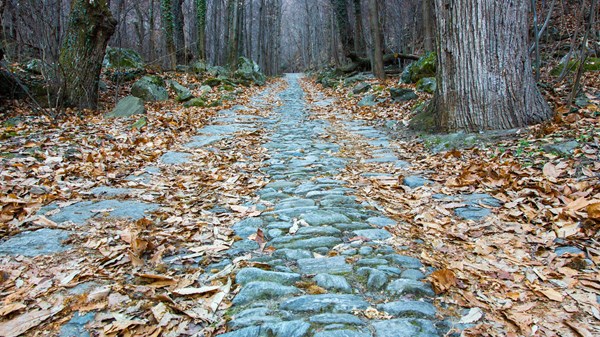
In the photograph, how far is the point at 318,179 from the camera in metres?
4.40

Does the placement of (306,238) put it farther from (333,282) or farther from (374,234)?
(333,282)

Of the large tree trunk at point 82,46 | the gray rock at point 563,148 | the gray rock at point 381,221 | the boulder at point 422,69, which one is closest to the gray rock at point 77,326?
the gray rock at point 381,221

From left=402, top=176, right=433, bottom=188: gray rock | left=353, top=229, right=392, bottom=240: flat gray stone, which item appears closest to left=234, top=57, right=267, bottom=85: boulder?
left=402, top=176, right=433, bottom=188: gray rock

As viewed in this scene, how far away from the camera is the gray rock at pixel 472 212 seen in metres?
3.26

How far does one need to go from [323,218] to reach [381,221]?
478 millimetres

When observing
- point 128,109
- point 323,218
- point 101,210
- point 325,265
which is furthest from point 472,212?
point 128,109

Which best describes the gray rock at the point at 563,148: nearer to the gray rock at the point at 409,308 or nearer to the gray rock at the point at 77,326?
the gray rock at the point at 409,308

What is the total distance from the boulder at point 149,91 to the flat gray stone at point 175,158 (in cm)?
518

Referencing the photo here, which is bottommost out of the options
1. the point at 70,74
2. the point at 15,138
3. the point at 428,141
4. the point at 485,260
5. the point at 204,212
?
the point at 485,260

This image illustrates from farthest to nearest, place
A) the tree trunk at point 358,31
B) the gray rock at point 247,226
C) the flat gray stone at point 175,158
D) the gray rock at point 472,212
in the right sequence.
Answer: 1. the tree trunk at point 358,31
2. the flat gray stone at point 175,158
3. the gray rock at point 472,212
4. the gray rock at point 247,226

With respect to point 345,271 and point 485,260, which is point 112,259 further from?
point 485,260

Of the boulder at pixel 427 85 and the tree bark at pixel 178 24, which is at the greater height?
the tree bark at pixel 178 24

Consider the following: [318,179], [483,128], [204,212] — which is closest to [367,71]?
[483,128]

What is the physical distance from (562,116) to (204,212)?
14.7ft
